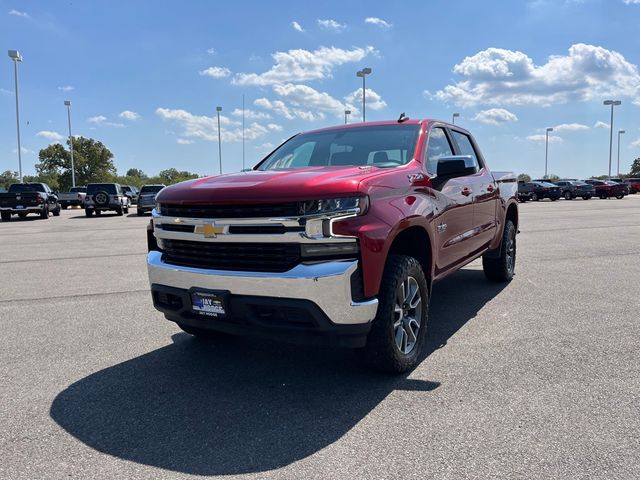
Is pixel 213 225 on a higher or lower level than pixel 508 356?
higher

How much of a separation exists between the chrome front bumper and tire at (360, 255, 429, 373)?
194 mm

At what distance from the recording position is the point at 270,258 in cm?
319

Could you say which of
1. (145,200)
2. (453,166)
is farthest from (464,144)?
(145,200)

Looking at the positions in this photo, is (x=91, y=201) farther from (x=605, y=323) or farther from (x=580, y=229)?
(x=605, y=323)

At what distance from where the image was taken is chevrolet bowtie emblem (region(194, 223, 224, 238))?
10.9 feet

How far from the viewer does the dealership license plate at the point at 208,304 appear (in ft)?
10.8

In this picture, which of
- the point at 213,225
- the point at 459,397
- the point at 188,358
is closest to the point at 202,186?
the point at 213,225

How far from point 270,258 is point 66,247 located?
10342 mm

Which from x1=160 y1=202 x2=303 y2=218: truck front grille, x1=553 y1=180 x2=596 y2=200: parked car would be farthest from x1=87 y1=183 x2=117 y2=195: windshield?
x1=553 y1=180 x2=596 y2=200: parked car

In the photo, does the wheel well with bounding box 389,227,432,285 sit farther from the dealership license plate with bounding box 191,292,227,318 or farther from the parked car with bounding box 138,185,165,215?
the parked car with bounding box 138,185,165,215

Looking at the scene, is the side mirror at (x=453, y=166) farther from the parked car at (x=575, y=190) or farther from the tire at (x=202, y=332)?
the parked car at (x=575, y=190)

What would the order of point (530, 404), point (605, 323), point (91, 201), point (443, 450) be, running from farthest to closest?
point (91, 201), point (605, 323), point (530, 404), point (443, 450)

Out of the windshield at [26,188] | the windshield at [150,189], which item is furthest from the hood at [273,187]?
the windshield at [26,188]

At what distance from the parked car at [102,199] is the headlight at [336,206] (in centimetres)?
2471
